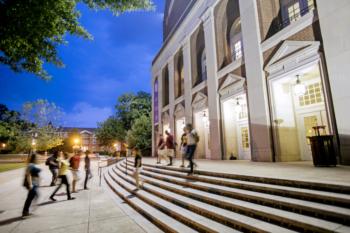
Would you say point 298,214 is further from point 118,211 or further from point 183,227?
point 118,211

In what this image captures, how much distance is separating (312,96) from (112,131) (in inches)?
1578

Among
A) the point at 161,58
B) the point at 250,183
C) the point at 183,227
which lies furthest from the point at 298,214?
the point at 161,58

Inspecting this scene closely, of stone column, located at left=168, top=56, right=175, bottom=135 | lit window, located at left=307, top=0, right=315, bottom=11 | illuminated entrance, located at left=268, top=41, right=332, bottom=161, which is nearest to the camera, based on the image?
lit window, located at left=307, top=0, right=315, bottom=11

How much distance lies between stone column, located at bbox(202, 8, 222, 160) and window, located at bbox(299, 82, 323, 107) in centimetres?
471

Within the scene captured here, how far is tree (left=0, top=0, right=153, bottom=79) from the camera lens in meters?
5.60

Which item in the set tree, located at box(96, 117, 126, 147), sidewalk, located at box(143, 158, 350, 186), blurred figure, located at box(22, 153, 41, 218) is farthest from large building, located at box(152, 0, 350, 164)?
tree, located at box(96, 117, 126, 147)

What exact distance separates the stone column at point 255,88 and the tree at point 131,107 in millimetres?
31944

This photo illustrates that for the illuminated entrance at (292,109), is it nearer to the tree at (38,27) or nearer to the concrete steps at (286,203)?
the concrete steps at (286,203)

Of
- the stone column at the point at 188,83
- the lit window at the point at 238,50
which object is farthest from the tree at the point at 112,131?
the lit window at the point at 238,50

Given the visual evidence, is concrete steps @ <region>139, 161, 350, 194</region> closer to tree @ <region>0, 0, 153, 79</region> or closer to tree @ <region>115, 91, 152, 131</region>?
tree @ <region>0, 0, 153, 79</region>

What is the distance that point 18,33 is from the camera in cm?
591

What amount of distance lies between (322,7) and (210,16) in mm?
7949

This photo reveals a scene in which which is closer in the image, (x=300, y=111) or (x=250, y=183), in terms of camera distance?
(x=250, y=183)

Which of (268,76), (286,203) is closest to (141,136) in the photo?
(268,76)
